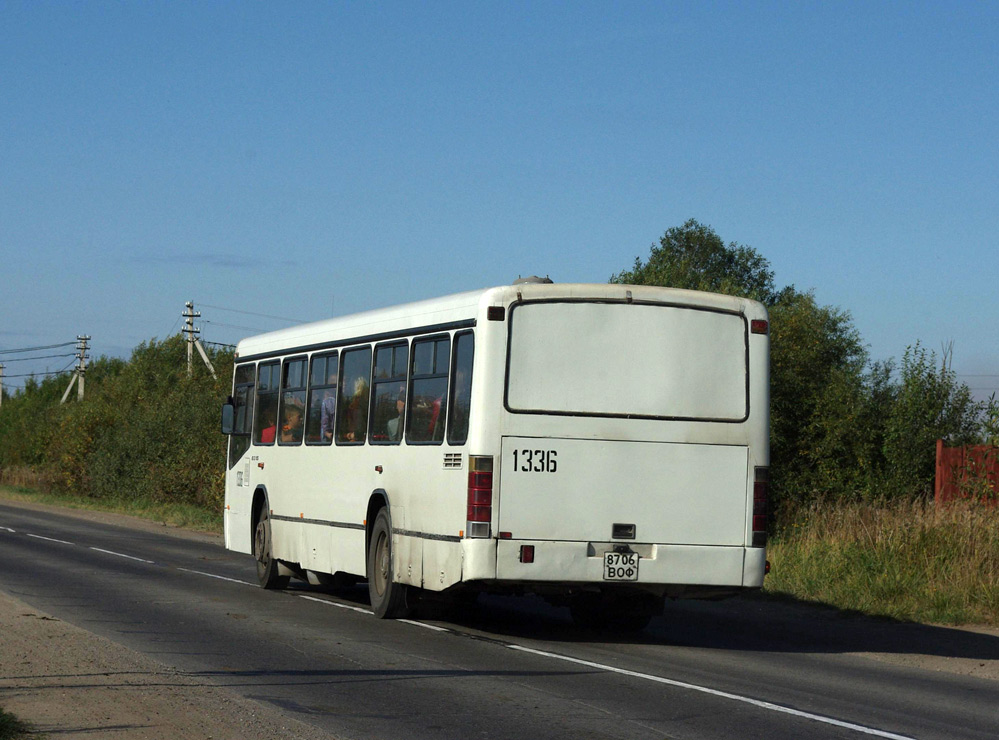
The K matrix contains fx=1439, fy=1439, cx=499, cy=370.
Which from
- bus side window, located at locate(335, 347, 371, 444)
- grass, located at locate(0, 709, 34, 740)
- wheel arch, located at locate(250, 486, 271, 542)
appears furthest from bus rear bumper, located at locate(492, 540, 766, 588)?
wheel arch, located at locate(250, 486, 271, 542)

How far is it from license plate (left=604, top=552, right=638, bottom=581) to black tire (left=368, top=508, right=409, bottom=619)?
2.55m

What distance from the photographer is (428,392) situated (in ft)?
45.4

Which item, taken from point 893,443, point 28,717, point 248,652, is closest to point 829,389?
point 893,443

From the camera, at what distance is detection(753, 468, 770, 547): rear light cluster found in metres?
13.0

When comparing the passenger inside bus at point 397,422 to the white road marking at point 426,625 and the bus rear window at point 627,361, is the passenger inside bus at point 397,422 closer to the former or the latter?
the white road marking at point 426,625

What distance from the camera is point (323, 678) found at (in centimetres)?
1040

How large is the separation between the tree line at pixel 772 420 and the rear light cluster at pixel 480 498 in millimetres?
10109

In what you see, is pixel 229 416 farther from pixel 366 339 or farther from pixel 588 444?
pixel 588 444

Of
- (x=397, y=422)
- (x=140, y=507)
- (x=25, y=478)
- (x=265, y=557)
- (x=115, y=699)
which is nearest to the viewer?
(x=115, y=699)

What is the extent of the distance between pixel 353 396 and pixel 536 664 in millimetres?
5069

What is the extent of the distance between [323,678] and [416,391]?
14.0 ft

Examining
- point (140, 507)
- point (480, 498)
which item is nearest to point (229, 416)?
point (480, 498)

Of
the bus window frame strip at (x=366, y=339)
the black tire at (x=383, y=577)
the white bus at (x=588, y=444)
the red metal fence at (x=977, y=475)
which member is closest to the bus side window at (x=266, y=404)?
the bus window frame strip at (x=366, y=339)

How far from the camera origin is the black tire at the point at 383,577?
14.5 metres
